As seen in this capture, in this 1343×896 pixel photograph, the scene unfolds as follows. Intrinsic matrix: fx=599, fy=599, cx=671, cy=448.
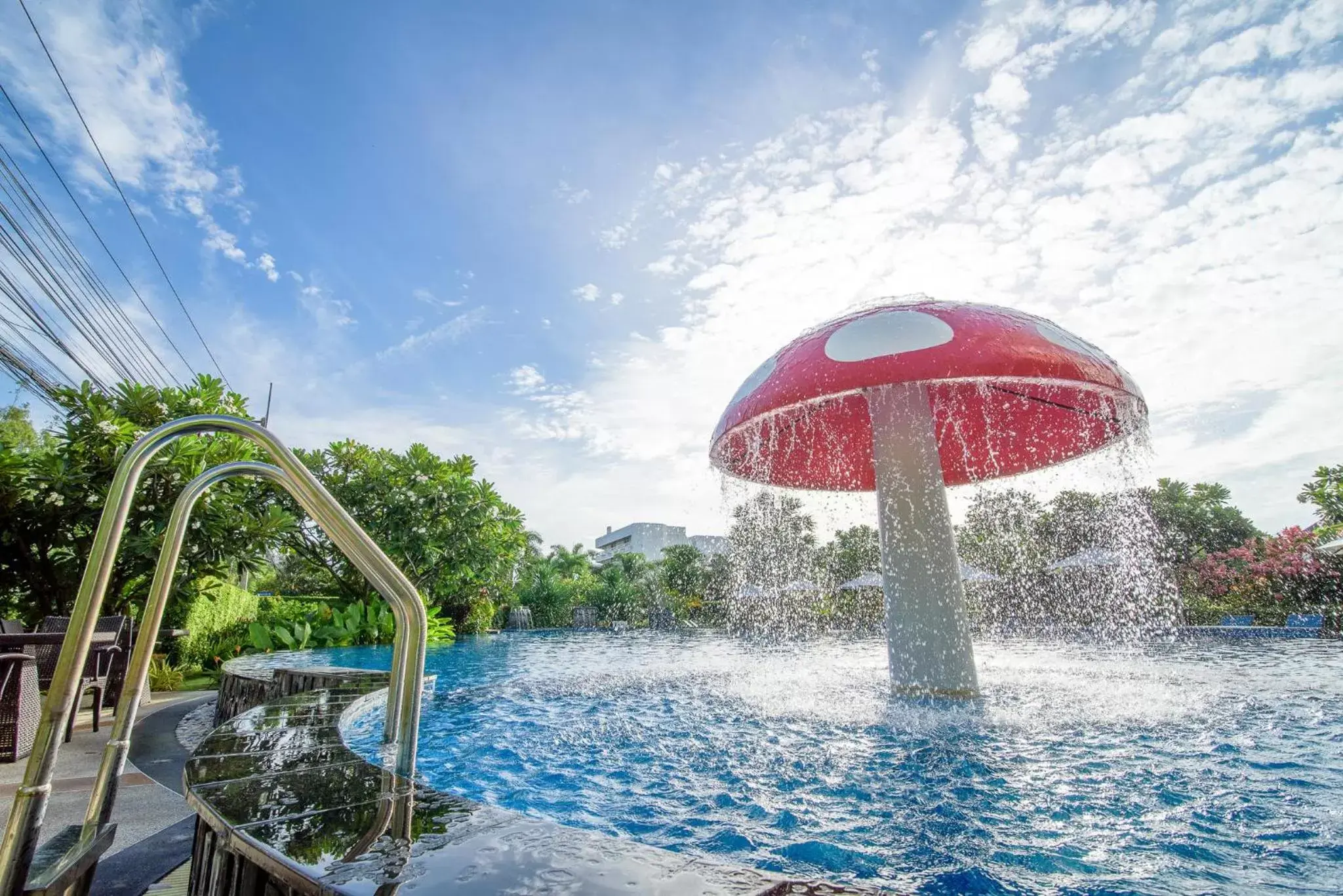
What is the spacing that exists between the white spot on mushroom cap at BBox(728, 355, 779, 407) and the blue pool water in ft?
10.1

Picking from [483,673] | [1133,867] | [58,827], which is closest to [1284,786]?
[1133,867]

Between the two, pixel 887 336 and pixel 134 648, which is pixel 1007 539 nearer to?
pixel 887 336

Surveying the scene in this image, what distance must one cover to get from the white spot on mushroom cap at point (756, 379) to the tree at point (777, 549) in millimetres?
3725

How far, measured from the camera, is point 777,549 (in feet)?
79.1

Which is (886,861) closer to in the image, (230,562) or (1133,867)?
(1133,867)

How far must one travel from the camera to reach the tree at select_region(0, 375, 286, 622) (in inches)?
322

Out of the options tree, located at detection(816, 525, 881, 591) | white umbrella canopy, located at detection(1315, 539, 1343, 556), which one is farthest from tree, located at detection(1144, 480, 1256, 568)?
tree, located at detection(816, 525, 881, 591)

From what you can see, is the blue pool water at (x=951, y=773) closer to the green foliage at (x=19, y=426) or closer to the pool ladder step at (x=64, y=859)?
the pool ladder step at (x=64, y=859)

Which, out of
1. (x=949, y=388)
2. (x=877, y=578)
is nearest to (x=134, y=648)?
(x=949, y=388)

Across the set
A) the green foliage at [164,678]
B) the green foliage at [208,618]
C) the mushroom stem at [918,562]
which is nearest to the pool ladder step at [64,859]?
the mushroom stem at [918,562]

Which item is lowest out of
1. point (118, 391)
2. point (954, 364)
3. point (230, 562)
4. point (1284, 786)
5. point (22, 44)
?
point (1284, 786)

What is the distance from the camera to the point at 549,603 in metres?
27.7

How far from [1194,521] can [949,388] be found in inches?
703

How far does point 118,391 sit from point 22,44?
5.72 metres
